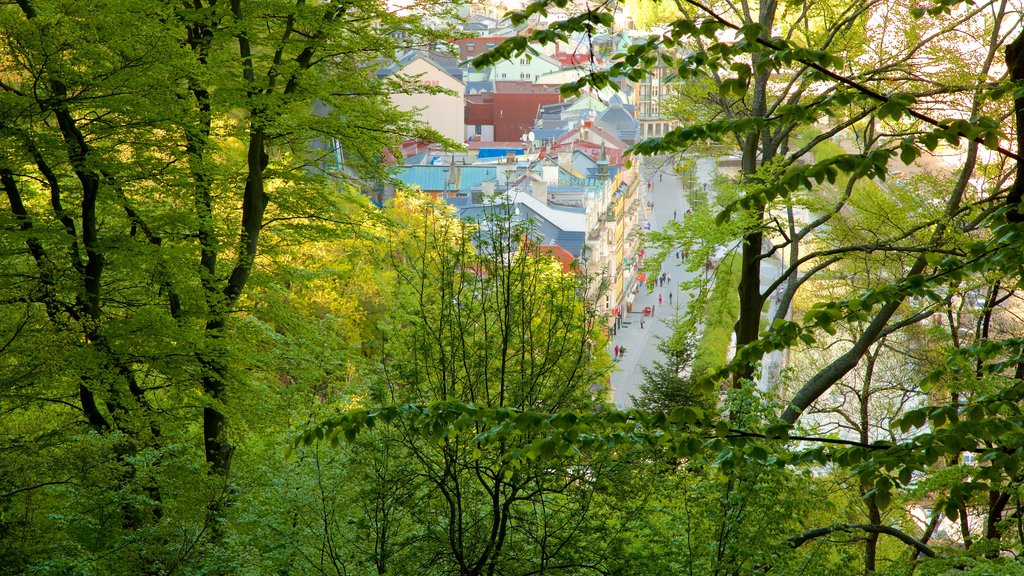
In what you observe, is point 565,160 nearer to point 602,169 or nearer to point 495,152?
point 602,169

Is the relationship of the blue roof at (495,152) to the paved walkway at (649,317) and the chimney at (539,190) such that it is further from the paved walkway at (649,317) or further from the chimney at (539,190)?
the chimney at (539,190)

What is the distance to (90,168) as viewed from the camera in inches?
371

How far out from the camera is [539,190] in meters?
55.3

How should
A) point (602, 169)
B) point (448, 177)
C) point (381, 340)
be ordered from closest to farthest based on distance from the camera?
point (381, 340), point (448, 177), point (602, 169)

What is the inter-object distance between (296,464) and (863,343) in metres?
6.27

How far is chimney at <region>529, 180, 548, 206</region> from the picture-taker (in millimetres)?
55125

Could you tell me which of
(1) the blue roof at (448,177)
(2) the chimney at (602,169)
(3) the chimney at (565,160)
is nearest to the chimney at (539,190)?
(1) the blue roof at (448,177)

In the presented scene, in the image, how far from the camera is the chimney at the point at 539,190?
181ft

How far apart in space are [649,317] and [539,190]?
1308cm

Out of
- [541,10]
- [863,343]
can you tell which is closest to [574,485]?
[863,343]

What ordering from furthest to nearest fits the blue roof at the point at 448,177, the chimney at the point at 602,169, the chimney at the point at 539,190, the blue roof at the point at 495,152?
the blue roof at the point at 495,152
the chimney at the point at 602,169
the blue roof at the point at 448,177
the chimney at the point at 539,190

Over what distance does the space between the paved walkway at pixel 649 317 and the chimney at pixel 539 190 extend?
6390 millimetres

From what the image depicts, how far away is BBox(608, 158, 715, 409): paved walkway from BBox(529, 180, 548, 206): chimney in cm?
639

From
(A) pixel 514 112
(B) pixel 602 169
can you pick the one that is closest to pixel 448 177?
(B) pixel 602 169
